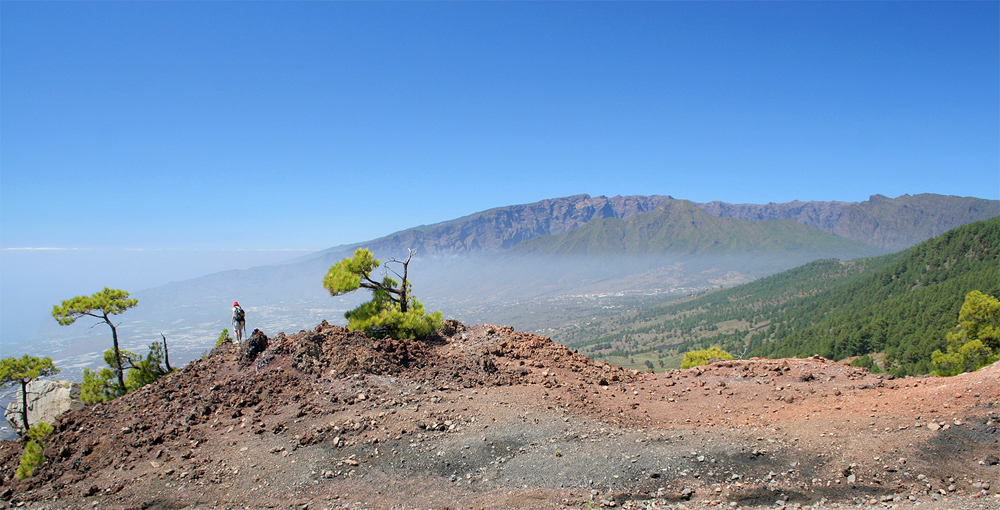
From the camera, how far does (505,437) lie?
11.1 meters

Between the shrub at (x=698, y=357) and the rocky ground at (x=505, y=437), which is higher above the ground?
the rocky ground at (x=505, y=437)

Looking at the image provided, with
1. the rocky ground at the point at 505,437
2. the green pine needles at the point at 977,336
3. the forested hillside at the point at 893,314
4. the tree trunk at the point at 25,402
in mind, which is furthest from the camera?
the forested hillside at the point at 893,314

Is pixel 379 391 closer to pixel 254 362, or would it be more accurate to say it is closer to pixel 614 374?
pixel 254 362

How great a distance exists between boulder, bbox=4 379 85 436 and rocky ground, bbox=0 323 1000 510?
322cm

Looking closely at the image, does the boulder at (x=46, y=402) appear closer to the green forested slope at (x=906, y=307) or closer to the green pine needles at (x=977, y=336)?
the green pine needles at (x=977, y=336)

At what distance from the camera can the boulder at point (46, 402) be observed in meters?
18.4

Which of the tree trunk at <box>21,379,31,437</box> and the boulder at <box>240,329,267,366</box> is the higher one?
the boulder at <box>240,329,267,366</box>

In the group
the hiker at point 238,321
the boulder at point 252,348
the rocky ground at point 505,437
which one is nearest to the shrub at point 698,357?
the rocky ground at point 505,437

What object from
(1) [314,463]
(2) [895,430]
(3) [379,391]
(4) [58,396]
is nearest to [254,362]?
(3) [379,391]

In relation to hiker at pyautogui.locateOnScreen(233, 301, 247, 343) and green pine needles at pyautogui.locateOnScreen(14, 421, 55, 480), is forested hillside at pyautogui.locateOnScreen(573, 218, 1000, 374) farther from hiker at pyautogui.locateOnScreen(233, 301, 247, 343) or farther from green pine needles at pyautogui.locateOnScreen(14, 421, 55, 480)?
green pine needles at pyautogui.locateOnScreen(14, 421, 55, 480)

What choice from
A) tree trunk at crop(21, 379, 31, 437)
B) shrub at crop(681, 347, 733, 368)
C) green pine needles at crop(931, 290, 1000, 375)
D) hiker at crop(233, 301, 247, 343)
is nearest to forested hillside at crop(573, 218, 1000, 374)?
green pine needles at crop(931, 290, 1000, 375)

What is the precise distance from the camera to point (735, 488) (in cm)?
849

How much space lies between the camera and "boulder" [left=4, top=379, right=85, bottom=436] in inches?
723

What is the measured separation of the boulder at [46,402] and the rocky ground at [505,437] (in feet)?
10.6
